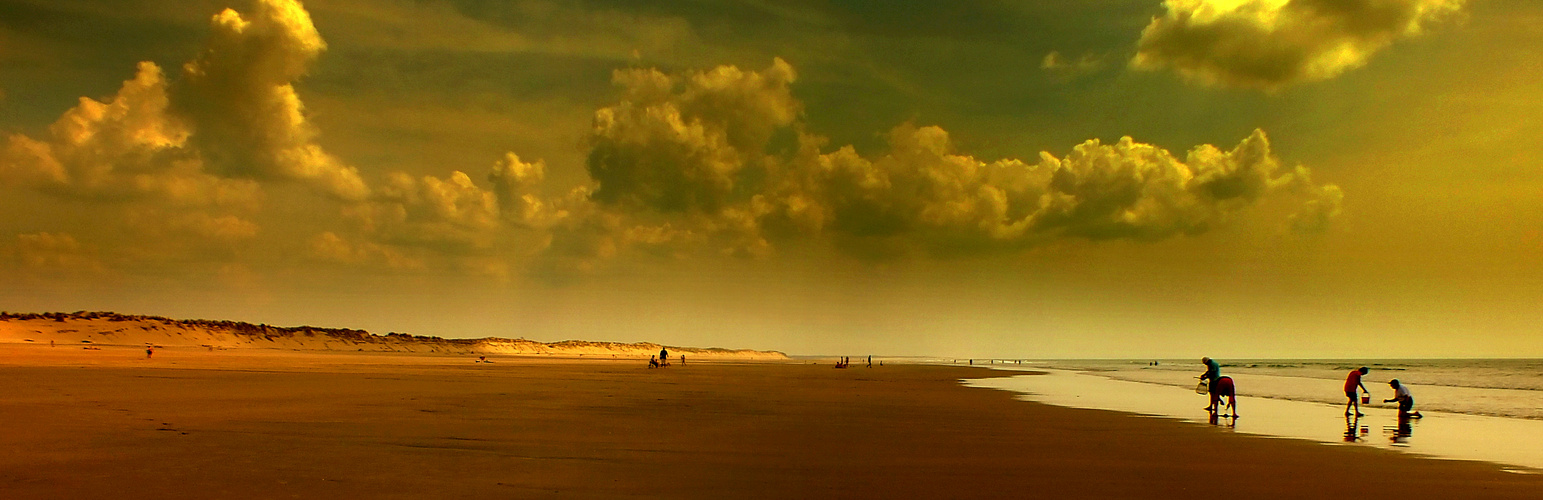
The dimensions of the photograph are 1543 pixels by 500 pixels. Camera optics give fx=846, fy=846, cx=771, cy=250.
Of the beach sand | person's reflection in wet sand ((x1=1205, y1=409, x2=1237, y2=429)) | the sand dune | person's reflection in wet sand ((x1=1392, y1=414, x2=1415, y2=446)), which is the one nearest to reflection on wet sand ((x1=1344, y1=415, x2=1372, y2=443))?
person's reflection in wet sand ((x1=1392, y1=414, x2=1415, y2=446))

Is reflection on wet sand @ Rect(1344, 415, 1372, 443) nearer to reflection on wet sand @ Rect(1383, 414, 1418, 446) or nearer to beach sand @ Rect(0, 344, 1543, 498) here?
reflection on wet sand @ Rect(1383, 414, 1418, 446)

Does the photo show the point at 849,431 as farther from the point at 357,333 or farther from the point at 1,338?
the point at 357,333

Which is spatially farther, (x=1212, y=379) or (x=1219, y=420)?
(x=1212, y=379)

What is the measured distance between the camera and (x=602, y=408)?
21969mm

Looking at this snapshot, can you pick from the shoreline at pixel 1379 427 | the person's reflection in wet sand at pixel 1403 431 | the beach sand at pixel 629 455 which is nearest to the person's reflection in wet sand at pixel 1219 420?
the shoreline at pixel 1379 427

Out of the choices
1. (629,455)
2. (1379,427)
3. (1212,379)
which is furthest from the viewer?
(1212,379)

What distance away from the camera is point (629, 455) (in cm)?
1245

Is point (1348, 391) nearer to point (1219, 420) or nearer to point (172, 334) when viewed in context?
point (1219, 420)

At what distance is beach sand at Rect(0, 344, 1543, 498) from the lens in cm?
Answer: 952

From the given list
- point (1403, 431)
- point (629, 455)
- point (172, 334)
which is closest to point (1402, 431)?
point (1403, 431)

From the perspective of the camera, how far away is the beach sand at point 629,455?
9.52 m

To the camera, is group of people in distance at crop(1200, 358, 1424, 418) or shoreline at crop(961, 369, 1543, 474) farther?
group of people in distance at crop(1200, 358, 1424, 418)

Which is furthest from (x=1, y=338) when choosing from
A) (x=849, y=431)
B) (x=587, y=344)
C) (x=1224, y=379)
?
(x=587, y=344)

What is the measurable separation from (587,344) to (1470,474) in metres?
193
